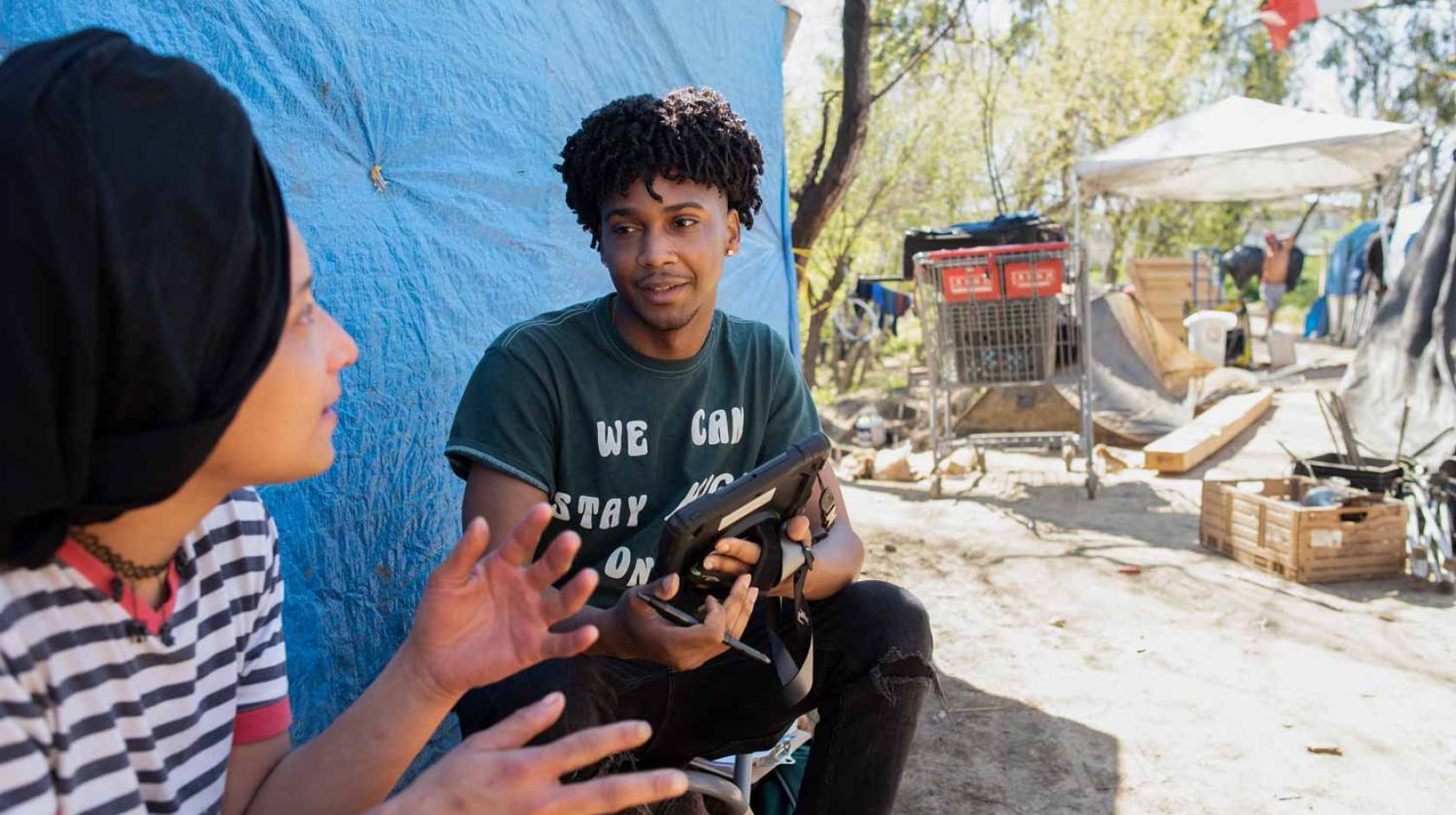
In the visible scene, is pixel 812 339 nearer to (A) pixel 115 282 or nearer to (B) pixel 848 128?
(B) pixel 848 128

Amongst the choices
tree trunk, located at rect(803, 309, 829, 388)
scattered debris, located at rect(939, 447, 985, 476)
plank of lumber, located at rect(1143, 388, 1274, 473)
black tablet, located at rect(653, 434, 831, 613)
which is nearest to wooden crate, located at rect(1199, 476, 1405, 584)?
plank of lumber, located at rect(1143, 388, 1274, 473)

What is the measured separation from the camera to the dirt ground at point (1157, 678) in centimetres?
306

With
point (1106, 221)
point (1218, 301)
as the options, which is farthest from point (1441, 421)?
point (1106, 221)

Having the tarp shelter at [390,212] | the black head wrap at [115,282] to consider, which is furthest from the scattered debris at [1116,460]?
the black head wrap at [115,282]

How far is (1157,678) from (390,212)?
3102 mm

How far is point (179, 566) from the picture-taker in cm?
125

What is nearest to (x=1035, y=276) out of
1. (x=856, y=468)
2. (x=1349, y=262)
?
(x=856, y=468)

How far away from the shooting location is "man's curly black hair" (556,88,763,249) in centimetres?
227

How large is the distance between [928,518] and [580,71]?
3.92 meters

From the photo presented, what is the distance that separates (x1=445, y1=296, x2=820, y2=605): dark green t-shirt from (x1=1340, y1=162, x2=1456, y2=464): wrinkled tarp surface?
5.60 m

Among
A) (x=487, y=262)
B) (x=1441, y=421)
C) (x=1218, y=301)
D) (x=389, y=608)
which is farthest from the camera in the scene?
(x=1218, y=301)

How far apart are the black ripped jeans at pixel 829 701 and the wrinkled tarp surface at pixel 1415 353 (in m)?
5.54

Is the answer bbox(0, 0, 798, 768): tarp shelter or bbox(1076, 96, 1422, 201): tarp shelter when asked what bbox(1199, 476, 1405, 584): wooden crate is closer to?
bbox(0, 0, 798, 768): tarp shelter

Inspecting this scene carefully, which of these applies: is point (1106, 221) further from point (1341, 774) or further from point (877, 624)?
point (877, 624)
